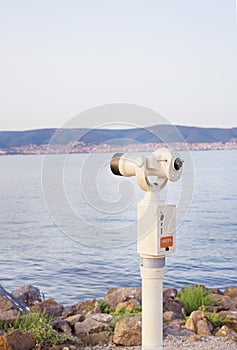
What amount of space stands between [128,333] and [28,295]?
1.11m

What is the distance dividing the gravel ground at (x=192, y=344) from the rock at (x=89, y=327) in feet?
0.50

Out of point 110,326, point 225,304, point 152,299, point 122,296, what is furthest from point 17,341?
point 225,304

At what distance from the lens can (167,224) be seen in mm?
1855

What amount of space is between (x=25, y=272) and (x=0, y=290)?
1.81m

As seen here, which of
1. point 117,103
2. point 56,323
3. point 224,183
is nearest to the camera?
point 117,103

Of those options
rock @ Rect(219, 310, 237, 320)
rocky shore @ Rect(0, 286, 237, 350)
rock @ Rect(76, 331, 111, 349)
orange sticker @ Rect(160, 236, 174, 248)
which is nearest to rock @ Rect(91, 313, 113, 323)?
rocky shore @ Rect(0, 286, 237, 350)

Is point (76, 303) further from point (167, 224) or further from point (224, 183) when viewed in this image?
point (224, 183)

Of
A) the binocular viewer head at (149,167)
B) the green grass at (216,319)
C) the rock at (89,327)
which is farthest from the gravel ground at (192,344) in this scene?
the binocular viewer head at (149,167)

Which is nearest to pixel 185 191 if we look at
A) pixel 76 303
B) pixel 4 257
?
pixel 76 303

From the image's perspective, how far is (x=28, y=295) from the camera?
367 centimetres

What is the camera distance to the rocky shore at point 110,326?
2.63 metres

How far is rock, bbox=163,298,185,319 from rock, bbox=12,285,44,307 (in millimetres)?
760

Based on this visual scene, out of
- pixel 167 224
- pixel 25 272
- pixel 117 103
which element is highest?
pixel 117 103

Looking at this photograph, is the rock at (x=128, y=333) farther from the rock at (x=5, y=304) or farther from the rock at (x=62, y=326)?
the rock at (x=5, y=304)
